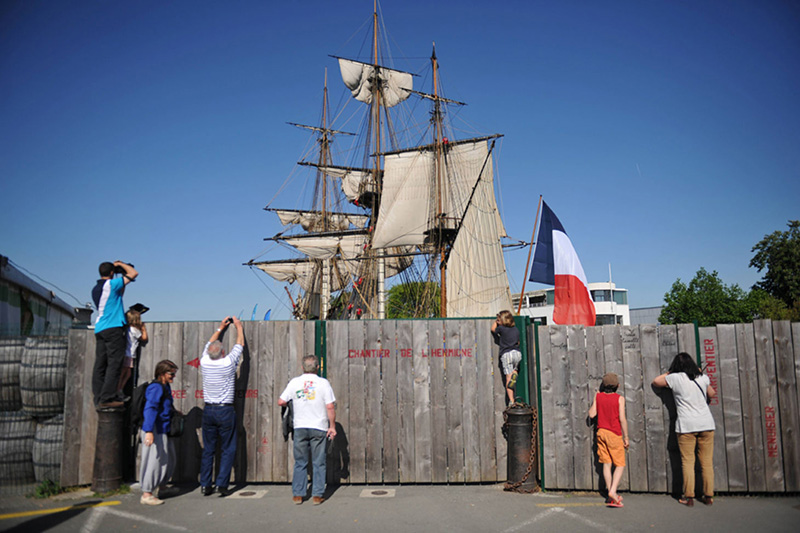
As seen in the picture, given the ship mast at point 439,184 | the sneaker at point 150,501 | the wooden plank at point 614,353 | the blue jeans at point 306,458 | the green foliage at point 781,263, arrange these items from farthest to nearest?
the green foliage at point 781,263 < the ship mast at point 439,184 < the wooden plank at point 614,353 < the blue jeans at point 306,458 < the sneaker at point 150,501

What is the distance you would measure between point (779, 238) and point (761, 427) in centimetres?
5996

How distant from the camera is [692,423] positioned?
21.4ft

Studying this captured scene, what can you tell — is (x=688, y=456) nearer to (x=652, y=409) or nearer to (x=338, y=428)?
(x=652, y=409)

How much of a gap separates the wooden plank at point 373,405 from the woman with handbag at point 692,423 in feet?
12.8

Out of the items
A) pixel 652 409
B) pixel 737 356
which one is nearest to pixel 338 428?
pixel 652 409

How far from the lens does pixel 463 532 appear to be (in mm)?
5555

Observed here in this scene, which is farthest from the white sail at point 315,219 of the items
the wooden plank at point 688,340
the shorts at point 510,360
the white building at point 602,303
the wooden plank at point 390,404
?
the wooden plank at point 688,340

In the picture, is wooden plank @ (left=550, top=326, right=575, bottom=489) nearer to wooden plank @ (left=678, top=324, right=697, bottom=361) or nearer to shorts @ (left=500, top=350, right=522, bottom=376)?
shorts @ (left=500, top=350, right=522, bottom=376)

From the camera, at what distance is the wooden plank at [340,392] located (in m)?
7.39

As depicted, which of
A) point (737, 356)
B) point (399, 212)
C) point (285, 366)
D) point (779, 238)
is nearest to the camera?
point (737, 356)

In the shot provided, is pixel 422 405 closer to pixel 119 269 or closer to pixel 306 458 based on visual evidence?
pixel 306 458

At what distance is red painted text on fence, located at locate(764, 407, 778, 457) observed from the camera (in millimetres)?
6861

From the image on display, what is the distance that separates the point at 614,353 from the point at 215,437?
18.3 feet

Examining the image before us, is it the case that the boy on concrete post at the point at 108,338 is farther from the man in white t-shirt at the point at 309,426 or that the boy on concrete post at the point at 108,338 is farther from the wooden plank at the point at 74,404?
the man in white t-shirt at the point at 309,426
